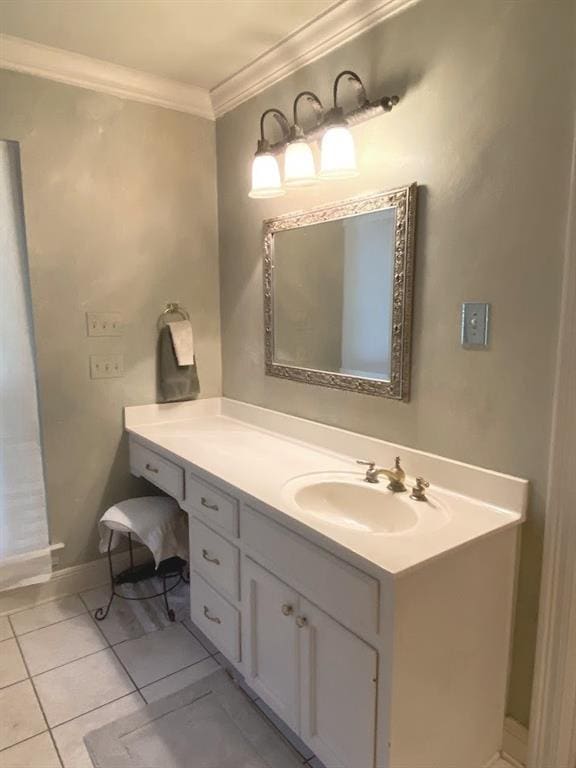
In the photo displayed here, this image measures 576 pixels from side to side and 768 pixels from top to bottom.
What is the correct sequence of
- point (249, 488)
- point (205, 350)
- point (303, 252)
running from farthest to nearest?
point (205, 350) < point (303, 252) < point (249, 488)

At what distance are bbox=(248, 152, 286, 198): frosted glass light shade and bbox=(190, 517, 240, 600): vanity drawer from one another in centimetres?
121

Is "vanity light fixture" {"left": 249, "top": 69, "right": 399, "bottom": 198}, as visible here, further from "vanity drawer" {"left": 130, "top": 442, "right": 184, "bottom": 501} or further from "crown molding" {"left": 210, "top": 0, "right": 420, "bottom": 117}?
"vanity drawer" {"left": 130, "top": 442, "right": 184, "bottom": 501}

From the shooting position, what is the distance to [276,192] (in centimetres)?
180

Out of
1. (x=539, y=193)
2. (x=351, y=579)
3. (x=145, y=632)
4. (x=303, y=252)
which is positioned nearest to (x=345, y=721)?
(x=351, y=579)

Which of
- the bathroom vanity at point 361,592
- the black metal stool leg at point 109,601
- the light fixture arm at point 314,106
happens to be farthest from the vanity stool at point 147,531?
the light fixture arm at point 314,106

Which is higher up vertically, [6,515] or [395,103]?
[395,103]

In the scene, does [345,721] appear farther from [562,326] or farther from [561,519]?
[562,326]

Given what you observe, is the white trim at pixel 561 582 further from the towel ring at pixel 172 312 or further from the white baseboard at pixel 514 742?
the towel ring at pixel 172 312

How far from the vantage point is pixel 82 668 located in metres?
1.79

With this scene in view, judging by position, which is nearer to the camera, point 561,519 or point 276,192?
point 561,519

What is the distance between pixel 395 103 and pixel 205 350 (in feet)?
4.50

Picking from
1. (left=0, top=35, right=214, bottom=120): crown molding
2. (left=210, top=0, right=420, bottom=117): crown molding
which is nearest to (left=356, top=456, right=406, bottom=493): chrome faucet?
(left=210, top=0, right=420, bottom=117): crown molding

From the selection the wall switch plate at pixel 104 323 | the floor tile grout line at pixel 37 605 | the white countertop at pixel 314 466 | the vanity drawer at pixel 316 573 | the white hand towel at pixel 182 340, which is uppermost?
the wall switch plate at pixel 104 323

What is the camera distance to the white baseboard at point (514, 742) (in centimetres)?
136
